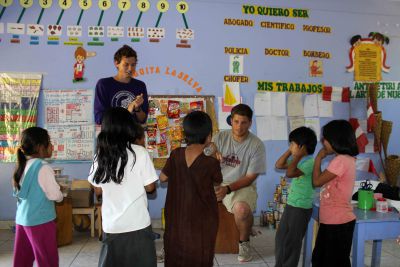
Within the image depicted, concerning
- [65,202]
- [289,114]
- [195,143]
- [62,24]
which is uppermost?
[62,24]

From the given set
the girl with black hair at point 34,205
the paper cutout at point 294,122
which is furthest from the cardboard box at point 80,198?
the paper cutout at point 294,122

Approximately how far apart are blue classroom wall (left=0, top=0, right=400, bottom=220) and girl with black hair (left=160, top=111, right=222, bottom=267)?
7.19 ft

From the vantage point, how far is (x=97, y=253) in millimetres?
2955

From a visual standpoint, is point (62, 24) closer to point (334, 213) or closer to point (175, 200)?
point (175, 200)

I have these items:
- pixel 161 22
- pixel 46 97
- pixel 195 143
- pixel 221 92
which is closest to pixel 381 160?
pixel 221 92

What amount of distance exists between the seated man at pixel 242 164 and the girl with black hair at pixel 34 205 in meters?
1.28

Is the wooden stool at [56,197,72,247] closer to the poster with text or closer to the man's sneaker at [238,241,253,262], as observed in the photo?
the poster with text

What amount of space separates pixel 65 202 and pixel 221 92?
1982 millimetres

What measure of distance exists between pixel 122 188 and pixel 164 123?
7.20 ft

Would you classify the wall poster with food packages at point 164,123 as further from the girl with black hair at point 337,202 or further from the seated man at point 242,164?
the girl with black hair at point 337,202

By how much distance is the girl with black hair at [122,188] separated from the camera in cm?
160

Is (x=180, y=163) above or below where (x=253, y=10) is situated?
below

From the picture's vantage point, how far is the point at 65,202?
3.21 meters

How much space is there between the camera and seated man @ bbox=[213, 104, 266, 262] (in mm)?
2670
